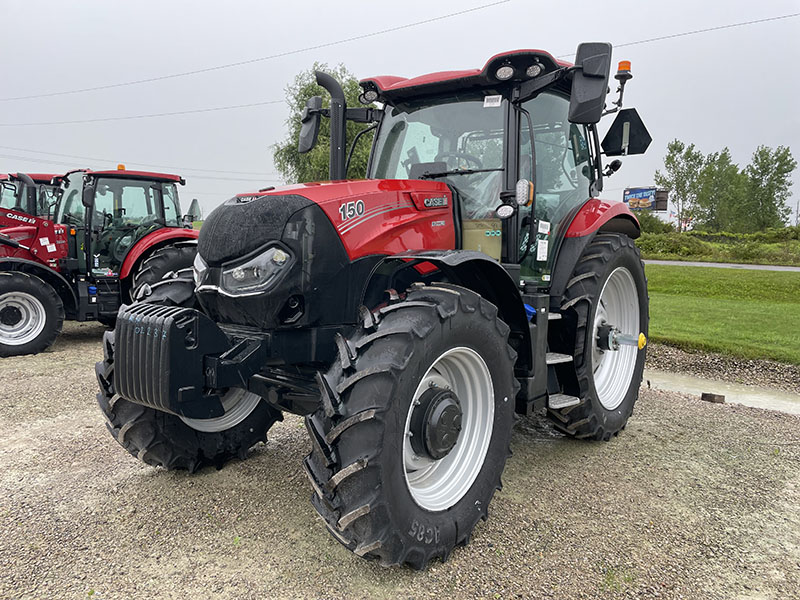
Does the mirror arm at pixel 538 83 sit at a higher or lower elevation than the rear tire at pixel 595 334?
higher

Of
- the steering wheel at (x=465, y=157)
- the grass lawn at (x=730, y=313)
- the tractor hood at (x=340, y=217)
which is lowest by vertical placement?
the grass lawn at (x=730, y=313)

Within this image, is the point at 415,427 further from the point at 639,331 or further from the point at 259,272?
the point at 639,331

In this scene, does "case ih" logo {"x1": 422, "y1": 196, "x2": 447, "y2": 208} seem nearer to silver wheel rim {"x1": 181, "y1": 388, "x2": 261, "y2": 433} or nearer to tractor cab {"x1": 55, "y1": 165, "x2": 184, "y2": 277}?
silver wheel rim {"x1": 181, "y1": 388, "x2": 261, "y2": 433}

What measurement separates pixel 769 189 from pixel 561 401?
5058 centimetres

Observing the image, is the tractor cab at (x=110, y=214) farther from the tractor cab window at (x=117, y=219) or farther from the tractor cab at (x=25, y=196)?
the tractor cab at (x=25, y=196)

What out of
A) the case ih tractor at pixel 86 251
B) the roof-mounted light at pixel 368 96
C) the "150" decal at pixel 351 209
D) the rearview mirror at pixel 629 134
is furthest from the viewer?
the case ih tractor at pixel 86 251

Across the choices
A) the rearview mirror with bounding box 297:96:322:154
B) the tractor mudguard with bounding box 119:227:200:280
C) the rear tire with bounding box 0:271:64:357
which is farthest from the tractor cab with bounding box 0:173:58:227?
the rearview mirror with bounding box 297:96:322:154

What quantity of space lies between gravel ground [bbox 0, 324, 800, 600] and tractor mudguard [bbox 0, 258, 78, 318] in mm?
3923

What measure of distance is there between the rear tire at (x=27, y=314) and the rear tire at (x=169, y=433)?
16.9 feet

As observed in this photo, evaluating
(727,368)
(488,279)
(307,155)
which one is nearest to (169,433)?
(488,279)

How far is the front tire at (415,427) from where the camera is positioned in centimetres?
236

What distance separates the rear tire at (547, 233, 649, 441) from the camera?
3.92m

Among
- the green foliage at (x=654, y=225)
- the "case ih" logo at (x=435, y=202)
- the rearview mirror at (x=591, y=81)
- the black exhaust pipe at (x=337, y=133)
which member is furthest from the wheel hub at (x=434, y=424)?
the green foliage at (x=654, y=225)

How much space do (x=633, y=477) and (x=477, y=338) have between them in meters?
1.71
